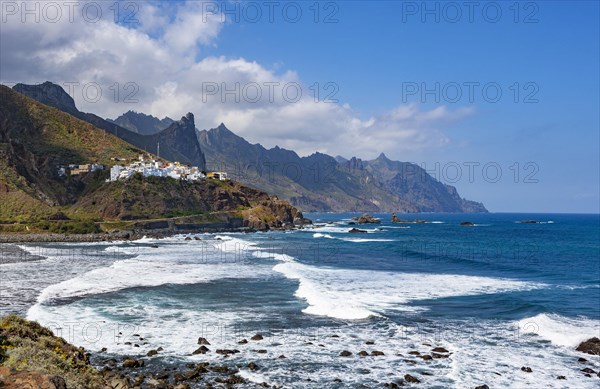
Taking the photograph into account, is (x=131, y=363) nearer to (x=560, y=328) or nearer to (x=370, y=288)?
(x=560, y=328)

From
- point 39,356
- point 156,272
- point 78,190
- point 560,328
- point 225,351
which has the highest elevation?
point 78,190

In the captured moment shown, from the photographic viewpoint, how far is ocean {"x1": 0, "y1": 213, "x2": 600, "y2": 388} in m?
20.7

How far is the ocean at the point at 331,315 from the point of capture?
20.7 m

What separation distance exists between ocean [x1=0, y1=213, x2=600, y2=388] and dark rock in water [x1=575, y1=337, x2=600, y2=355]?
0.57 metres

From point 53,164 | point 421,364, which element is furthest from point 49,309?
point 53,164

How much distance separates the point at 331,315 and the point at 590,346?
47.0ft

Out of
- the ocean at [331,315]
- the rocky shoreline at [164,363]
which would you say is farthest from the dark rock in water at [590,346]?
the ocean at [331,315]

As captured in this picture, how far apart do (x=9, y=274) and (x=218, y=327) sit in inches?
1183

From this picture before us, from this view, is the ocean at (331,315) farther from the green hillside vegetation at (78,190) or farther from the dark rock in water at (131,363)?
the green hillside vegetation at (78,190)

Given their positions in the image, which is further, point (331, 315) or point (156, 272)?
point (156, 272)

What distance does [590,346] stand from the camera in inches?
940

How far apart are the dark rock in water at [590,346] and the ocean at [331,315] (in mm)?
568

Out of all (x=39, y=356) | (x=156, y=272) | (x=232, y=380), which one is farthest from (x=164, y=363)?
(x=156, y=272)

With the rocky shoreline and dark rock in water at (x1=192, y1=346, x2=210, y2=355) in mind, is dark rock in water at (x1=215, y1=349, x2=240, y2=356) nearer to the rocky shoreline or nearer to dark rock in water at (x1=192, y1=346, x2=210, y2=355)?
the rocky shoreline
